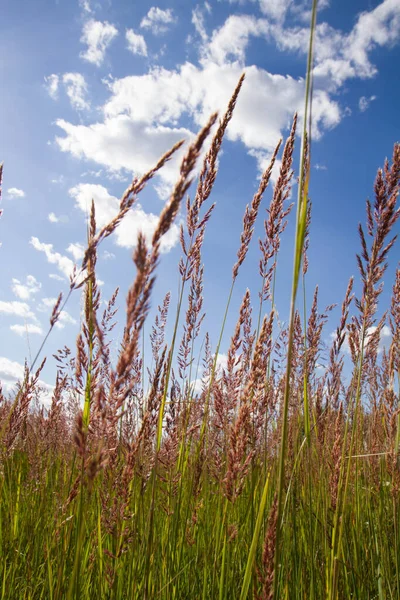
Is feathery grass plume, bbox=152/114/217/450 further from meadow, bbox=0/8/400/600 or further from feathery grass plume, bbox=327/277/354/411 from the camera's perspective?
feathery grass plume, bbox=327/277/354/411

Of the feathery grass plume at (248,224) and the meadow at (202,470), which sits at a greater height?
the feathery grass plume at (248,224)

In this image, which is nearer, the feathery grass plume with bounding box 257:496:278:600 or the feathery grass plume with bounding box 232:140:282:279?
the feathery grass plume with bounding box 257:496:278:600

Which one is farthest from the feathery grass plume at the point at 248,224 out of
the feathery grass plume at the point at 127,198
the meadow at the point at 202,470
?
the feathery grass plume at the point at 127,198

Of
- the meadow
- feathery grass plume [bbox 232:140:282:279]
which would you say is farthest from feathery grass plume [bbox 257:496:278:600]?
feathery grass plume [bbox 232:140:282:279]

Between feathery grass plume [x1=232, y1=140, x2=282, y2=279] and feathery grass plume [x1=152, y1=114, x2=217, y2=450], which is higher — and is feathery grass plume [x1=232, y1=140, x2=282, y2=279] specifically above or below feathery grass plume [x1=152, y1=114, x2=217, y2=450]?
above

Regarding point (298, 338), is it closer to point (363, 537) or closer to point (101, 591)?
point (363, 537)

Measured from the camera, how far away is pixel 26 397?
8.75ft

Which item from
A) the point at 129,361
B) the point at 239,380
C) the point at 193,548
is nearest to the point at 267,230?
the point at 239,380

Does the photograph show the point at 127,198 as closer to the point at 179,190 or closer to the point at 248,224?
the point at 179,190

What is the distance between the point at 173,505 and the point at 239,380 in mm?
814

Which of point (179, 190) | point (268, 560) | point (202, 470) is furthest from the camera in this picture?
point (202, 470)

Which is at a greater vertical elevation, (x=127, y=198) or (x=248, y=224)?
(x=248, y=224)

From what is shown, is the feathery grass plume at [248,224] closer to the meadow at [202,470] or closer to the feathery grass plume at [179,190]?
the meadow at [202,470]

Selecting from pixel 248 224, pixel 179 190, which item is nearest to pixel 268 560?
pixel 179 190
